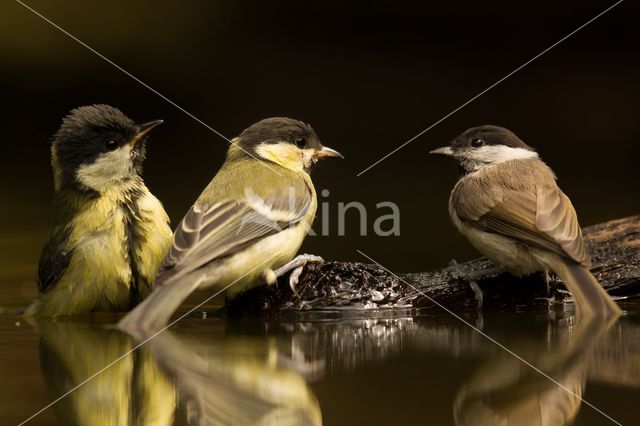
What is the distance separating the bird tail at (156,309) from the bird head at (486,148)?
5.23 ft

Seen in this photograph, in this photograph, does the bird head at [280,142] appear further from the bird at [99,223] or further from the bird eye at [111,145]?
the bird eye at [111,145]

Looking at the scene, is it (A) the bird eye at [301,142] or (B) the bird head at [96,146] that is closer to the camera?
(B) the bird head at [96,146]

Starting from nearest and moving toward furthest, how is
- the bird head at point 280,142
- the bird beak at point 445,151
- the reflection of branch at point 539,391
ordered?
the reflection of branch at point 539,391 < the bird head at point 280,142 < the bird beak at point 445,151

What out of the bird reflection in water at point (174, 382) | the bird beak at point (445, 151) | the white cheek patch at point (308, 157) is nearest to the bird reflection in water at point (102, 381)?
the bird reflection in water at point (174, 382)

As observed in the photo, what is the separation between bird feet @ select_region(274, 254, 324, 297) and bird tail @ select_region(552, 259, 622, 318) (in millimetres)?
1037

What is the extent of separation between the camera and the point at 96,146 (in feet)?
14.2

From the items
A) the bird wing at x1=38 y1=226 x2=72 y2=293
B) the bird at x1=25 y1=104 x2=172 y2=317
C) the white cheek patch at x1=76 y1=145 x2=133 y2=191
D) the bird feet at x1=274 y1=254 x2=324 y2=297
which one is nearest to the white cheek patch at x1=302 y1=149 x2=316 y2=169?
the bird feet at x1=274 y1=254 x2=324 y2=297

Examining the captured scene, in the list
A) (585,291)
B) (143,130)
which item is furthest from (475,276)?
(143,130)

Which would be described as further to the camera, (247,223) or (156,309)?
(247,223)

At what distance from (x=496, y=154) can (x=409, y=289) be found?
86 cm

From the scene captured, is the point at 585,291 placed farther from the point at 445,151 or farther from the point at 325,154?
the point at 325,154

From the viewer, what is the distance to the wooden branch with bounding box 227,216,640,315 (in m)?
4.41

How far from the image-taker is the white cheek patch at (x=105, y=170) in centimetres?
430

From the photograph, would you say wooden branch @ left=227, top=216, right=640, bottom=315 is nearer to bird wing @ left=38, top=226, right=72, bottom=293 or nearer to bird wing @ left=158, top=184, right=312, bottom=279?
bird wing @ left=158, top=184, right=312, bottom=279
